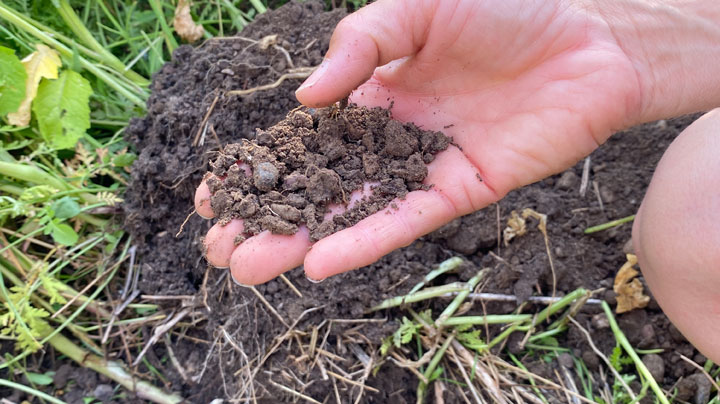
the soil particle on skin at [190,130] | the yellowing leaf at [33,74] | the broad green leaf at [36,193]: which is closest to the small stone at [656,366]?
the soil particle on skin at [190,130]

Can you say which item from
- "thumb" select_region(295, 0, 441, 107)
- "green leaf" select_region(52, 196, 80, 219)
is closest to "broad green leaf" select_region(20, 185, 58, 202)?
"green leaf" select_region(52, 196, 80, 219)

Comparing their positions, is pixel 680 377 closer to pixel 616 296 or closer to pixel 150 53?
pixel 616 296

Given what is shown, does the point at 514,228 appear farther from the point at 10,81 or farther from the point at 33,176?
the point at 10,81

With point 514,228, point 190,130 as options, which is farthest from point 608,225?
point 190,130

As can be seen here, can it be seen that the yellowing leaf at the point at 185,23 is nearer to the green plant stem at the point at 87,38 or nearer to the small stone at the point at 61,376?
the green plant stem at the point at 87,38

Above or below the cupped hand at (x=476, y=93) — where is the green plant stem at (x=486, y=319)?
below

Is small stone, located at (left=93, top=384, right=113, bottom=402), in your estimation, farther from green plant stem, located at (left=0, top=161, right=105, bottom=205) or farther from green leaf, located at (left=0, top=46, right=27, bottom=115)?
green leaf, located at (left=0, top=46, right=27, bottom=115)

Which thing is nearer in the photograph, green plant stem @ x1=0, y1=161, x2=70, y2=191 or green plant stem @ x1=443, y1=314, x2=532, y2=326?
green plant stem @ x1=443, y1=314, x2=532, y2=326
